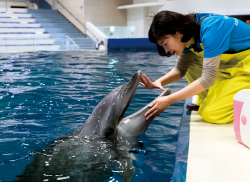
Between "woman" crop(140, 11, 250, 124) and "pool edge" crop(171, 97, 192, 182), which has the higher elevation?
"woman" crop(140, 11, 250, 124)

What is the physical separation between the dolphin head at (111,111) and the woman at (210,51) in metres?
0.24

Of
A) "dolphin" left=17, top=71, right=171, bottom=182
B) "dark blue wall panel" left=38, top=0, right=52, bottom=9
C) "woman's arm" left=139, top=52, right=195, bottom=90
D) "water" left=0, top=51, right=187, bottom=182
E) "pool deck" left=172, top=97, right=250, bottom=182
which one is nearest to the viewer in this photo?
"pool deck" left=172, top=97, right=250, bottom=182

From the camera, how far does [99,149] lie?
2551 millimetres

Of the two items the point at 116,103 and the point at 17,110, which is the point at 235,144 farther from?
the point at 17,110

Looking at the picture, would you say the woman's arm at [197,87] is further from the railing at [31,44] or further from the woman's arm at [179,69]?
the railing at [31,44]

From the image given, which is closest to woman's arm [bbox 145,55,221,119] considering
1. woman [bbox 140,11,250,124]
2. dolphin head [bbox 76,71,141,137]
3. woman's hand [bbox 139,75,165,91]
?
woman [bbox 140,11,250,124]

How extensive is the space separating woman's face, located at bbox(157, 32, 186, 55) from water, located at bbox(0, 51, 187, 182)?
896 mm

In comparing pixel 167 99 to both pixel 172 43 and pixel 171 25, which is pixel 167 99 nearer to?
pixel 172 43

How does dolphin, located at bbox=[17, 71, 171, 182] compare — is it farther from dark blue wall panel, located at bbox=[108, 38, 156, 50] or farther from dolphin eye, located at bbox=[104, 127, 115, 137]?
dark blue wall panel, located at bbox=[108, 38, 156, 50]

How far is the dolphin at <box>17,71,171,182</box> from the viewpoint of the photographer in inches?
89.8

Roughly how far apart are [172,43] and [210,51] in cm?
35

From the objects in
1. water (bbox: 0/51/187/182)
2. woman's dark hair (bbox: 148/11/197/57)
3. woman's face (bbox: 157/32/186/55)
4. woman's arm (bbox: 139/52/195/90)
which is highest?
woman's dark hair (bbox: 148/11/197/57)

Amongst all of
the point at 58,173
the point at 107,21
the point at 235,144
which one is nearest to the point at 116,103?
the point at 58,173

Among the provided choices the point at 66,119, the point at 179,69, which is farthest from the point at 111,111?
the point at 66,119
